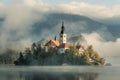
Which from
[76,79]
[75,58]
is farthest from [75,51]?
[76,79]

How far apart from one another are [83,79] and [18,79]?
1187 cm

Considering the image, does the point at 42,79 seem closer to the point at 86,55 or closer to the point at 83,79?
the point at 83,79

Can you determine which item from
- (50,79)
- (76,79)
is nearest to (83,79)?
(76,79)

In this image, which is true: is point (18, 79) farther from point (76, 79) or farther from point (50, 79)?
point (76, 79)

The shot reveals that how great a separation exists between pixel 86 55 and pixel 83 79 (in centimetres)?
12840

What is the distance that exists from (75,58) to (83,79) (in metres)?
128

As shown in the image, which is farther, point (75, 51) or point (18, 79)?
point (75, 51)

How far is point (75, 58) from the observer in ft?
653

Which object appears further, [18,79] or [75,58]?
[75,58]

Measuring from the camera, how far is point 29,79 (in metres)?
69.0

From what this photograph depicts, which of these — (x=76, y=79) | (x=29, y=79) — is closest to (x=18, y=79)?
(x=29, y=79)

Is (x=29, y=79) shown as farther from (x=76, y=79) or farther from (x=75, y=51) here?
(x=75, y=51)

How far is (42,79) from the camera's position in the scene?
226 ft

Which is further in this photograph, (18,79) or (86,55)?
(86,55)
